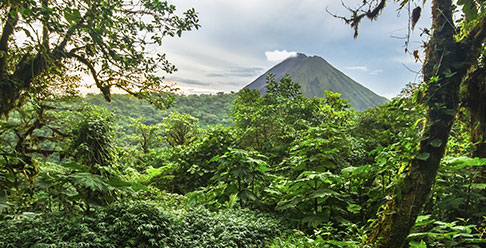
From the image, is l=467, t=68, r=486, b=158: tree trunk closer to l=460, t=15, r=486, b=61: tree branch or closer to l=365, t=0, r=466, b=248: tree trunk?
l=460, t=15, r=486, b=61: tree branch

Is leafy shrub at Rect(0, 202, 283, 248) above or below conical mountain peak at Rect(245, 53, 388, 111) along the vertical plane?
below

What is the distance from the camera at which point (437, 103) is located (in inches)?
82.2

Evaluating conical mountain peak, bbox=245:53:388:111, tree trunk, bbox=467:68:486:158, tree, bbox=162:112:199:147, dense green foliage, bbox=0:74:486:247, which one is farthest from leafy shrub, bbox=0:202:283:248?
conical mountain peak, bbox=245:53:388:111

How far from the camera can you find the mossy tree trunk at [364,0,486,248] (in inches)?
82.7

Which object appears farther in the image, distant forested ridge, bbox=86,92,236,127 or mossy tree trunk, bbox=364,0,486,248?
distant forested ridge, bbox=86,92,236,127

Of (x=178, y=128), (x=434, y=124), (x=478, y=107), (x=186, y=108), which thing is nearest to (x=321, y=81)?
(x=186, y=108)

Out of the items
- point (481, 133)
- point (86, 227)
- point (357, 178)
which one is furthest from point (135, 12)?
point (481, 133)

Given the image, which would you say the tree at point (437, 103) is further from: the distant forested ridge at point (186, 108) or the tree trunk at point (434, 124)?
the distant forested ridge at point (186, 108)

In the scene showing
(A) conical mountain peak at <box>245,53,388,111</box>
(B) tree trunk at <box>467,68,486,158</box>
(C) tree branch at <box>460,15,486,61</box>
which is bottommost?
(B) tree trunk at <box>467,68,486,158</box>

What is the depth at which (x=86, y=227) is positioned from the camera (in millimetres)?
2252

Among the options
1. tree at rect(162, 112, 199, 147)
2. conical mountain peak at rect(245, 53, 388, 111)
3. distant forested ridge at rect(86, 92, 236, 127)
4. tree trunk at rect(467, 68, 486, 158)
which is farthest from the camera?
conical mountain peak at rect(245, 53, 388, 111)

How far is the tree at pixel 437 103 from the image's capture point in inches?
82.7

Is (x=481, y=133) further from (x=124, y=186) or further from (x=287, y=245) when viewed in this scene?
(x=124, y=186)

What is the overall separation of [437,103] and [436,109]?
0.18 feet
